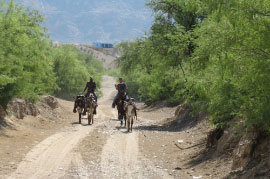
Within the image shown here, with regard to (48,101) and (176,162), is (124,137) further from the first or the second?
(48,101)

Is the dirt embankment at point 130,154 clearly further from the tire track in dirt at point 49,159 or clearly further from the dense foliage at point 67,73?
the dense foliage at point 67,73

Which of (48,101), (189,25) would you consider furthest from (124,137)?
(48,101)

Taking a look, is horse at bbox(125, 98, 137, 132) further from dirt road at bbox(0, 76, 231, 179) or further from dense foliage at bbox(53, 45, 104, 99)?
dense foliage at bbox(53, 45, 104, 99)

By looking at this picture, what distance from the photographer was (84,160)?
10898 mm

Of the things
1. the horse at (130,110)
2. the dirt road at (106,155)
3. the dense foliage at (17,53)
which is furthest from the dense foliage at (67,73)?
the dirt road at (106,155)

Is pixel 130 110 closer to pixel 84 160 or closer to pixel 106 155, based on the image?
pixel 106 155

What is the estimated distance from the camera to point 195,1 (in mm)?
9430

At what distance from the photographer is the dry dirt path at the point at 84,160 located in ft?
30.6

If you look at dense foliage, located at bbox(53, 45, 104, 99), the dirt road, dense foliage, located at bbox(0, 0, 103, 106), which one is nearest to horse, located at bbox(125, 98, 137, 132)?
the dirt road

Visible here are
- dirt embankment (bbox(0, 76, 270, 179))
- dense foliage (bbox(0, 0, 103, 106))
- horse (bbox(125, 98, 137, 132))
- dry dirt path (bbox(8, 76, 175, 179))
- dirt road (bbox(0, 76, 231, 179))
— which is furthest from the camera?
horse (bbox(125, 98, 137, 132))

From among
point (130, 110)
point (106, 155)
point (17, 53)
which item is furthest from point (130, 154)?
point (17, 53)

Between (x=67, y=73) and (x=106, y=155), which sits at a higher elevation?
(x=67, y=73)

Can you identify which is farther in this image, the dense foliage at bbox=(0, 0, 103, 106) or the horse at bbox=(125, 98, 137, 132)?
the horse at bbox=(125, 98, 137, 132)

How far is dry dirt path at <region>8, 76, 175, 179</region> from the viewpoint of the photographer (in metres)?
9.34
